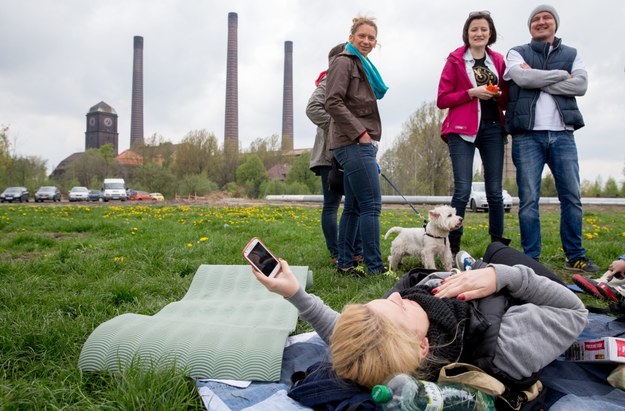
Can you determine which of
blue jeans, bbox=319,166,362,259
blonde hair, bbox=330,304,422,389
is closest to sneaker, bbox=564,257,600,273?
blue jeans, bbox=319,166,362,259

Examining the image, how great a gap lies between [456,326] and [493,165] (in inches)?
124

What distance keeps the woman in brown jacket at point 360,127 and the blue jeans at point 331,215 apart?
1.38 ft

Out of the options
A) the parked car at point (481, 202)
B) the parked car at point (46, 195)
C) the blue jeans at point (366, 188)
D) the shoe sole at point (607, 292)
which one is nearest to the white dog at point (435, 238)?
the blue jeans at point (366, 188)

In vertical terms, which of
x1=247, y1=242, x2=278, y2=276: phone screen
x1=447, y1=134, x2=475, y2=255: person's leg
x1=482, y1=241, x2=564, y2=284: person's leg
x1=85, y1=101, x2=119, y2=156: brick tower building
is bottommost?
x1=482, y1=241, x2=564, y2=284: person's leg

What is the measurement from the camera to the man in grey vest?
15.3 feet

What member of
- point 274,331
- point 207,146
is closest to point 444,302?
point 274,331

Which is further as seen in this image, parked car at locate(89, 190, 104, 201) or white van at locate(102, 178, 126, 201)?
parked car at locate(89, 190, 104, 201)

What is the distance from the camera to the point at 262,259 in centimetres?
202

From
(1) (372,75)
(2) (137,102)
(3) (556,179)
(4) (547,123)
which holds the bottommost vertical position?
(3) (556,179)

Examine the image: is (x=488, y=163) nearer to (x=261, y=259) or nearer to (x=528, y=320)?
(x=528, y=320)

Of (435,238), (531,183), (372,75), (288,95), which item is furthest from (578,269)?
(288,95)

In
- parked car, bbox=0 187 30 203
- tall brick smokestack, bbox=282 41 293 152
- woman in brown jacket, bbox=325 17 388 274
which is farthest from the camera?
tall brick smokestack, bbox=282 41 293 152

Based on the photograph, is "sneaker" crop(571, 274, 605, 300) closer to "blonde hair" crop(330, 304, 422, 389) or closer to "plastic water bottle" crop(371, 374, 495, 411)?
"plastic water bottle" crop(371, 374, 495, 411)

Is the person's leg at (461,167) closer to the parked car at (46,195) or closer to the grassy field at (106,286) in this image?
the grassy field at (106,286)
